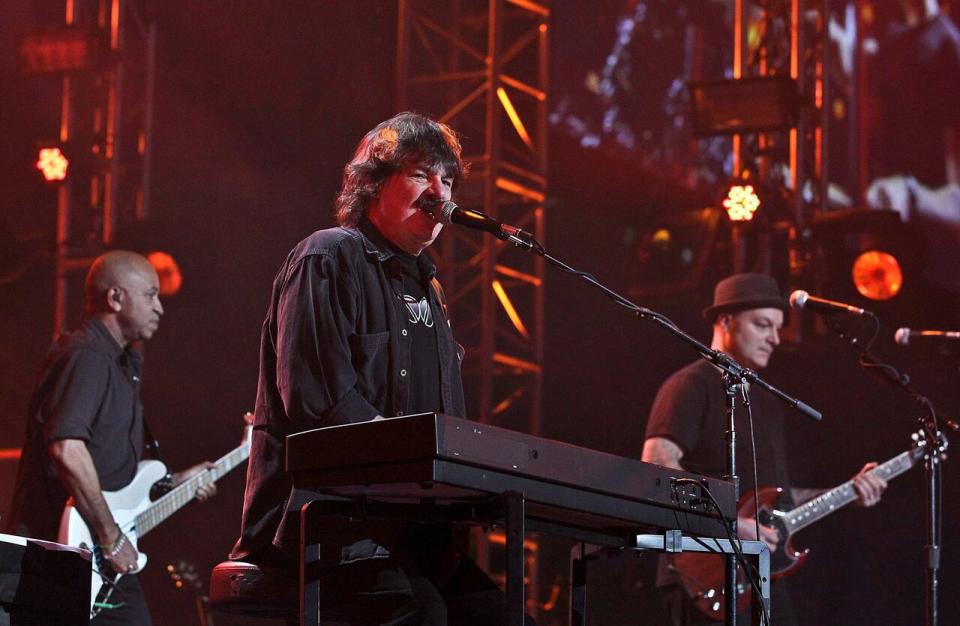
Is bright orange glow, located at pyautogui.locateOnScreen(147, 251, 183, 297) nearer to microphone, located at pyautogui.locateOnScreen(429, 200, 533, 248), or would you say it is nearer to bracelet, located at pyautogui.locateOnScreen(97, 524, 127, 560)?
bracelet, located at pyautogui.locateOnScreen(97, 524, 127, 560)

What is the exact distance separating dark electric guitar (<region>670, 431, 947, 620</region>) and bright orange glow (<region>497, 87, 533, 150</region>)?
3811mm

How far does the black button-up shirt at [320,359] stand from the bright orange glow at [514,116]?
5.75 metres

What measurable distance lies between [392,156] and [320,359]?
0.72 meters

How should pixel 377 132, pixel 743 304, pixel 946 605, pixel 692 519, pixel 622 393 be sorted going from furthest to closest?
pixel 622 393
pixel 946 605
pixel 743 304
pixel 377 132
pixel 692 519

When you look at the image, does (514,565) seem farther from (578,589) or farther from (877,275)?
(877,275)

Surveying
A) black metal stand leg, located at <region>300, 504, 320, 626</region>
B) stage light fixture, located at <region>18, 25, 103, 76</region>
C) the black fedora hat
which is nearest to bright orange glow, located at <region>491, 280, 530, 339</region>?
the black fedora hat

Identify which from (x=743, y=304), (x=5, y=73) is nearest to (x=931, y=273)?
Answer: (x=743, y=304)

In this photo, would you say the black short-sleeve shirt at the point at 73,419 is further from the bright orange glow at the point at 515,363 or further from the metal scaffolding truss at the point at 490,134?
the bright orange glow at the point at 515,363

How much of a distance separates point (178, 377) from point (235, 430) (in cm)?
60

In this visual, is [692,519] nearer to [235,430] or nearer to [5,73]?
[235,430]

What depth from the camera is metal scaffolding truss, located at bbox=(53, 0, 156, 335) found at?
9.07 m

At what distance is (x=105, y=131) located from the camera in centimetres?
920

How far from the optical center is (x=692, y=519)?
10.9 ft

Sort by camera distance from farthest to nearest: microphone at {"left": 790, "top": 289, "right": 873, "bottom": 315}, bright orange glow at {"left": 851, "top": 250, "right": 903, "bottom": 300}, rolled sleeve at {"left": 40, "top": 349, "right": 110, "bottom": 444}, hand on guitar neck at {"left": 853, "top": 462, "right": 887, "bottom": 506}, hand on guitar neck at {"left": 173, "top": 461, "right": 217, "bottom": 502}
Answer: bright orange glow at {"left": 851, "top": 250, "right": 903, "bottom": 300}
hand on guitar neck at {"left": 853, "top": 462, "right": 887, "bottom": 506}
hand on guitar neck at {"left": 173, "top": 461, "right": 217, "bottom": 502}
rolled sleeve at {"left": 40, "top": 349, "right": 110, "bottom": 444}
microphone at {"left": 790, "top": 289, "right": 873, "bottom": 315}
